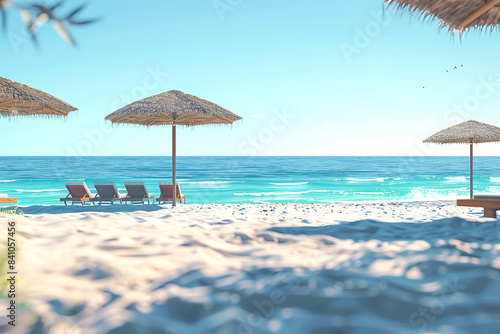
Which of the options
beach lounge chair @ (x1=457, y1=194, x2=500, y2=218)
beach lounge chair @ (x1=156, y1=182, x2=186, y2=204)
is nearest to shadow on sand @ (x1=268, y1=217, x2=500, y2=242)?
beach lounge chair @ (x1=457, y1=194, x2=500, y2=218)

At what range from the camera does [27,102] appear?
18.7ft

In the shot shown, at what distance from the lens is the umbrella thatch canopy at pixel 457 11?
481 centimetres

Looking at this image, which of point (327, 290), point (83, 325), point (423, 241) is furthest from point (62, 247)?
point (423, 241)

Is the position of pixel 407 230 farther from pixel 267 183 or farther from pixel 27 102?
pixel 267 183

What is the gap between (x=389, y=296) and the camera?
2.38 metres

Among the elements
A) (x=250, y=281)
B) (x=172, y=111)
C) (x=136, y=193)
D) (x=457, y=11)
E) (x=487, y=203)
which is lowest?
(x=250, y=281)

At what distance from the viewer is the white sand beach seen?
209 centimetres

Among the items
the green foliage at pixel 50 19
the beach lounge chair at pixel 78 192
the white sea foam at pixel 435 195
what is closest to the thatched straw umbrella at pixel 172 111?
the beach lounge chair at pixel 78 192

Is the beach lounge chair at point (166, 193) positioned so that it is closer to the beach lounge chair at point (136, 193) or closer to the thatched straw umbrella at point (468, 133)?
the beach lounge chair at point (136, 193)

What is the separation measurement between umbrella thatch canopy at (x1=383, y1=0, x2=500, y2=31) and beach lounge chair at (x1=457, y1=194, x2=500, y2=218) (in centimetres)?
251

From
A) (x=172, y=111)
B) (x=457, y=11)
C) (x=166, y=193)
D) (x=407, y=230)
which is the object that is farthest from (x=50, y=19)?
(x=166, y=193)

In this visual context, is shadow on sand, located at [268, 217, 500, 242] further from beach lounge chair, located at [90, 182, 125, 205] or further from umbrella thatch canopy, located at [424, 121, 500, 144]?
umbrella thatch canopy, located at [424, 121, 500, 144]

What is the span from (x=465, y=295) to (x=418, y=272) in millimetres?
429

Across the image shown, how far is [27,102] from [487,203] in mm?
7130
